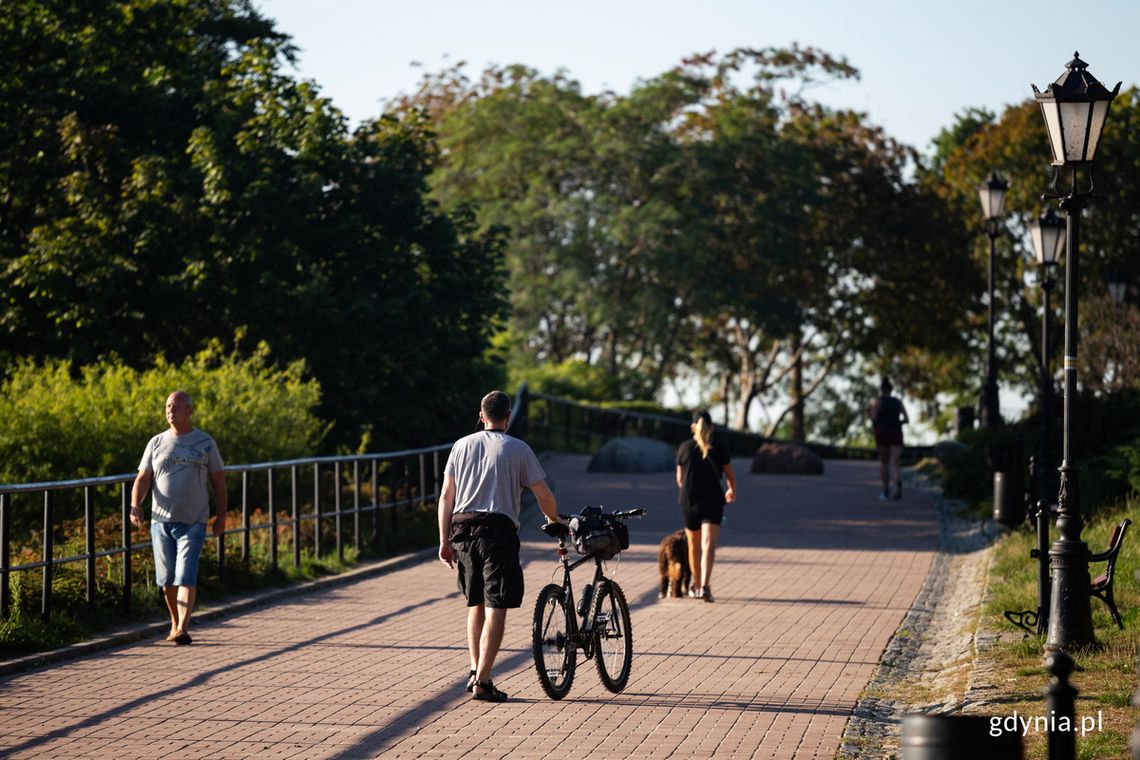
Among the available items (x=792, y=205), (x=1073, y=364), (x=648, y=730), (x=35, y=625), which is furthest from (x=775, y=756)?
(x=792, y=205)

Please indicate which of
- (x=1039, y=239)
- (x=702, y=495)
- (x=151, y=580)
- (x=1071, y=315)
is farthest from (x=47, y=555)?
(x=1039, y=239)

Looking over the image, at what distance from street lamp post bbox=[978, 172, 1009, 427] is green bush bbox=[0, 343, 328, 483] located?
35.0 ft

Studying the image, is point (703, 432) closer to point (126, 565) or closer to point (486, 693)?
point (126, 565)

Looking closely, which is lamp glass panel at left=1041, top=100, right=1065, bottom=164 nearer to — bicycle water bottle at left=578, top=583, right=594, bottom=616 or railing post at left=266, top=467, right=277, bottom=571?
bicycle water bottle at left=578, top=583, right=594, bottom=616

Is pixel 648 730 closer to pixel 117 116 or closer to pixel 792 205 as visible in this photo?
pixel 117 116

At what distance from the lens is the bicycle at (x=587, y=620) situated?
9.27m

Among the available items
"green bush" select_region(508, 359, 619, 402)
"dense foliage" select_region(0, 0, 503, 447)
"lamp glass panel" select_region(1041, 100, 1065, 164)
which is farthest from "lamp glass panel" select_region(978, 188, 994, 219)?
"green bush" select_region(508, 359, 619, 402)

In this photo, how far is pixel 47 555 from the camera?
11.6 metres

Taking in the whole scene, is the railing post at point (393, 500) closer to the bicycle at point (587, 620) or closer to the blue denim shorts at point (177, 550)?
the blue denim shorts at point (177, 550)

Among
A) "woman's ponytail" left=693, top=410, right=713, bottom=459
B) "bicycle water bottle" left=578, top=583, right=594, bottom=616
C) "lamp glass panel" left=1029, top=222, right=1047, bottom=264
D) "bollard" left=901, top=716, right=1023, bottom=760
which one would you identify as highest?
"lamp glass panel" left=1029, top=222, right=1047, bottom=264

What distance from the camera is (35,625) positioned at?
11.4 metres

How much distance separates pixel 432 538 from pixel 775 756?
12307 mm

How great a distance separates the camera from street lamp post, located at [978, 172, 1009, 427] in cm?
2433

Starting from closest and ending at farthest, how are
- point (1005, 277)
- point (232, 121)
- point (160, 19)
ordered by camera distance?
1. point (232, 121)
2. point (160, 19)
3. point (1005, 277)
